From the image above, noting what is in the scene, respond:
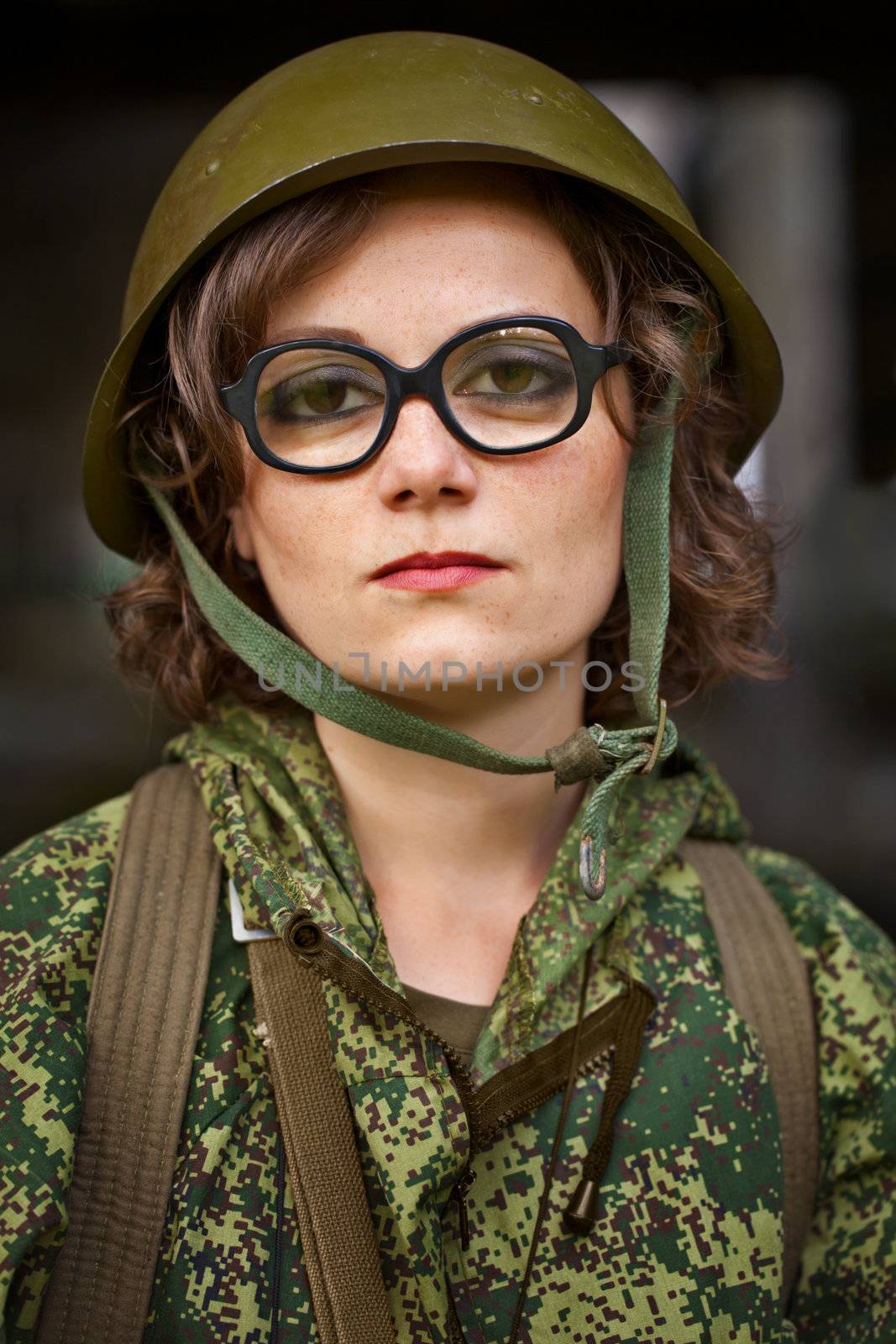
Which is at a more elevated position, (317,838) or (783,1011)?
(317,838)

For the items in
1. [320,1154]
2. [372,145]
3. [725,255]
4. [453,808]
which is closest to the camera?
[320,1154]

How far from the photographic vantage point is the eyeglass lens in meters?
1.64

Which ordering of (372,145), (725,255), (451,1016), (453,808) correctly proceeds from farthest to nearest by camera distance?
1. (725,255)
2. (453,808)
3. (451,1016)
4. (372,145)

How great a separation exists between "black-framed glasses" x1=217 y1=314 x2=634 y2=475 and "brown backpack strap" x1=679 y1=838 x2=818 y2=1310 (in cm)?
85

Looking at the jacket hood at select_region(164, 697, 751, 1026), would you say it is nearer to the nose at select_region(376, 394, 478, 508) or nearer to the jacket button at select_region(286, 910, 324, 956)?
the jacket button at select_region(286, 910, 324, 956)

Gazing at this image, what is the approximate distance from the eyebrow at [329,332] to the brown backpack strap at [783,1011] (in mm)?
987

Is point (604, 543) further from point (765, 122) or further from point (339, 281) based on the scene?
point (765, 122)

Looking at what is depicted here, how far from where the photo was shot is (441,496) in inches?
63.5

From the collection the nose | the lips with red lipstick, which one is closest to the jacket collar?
the lips with red lipstick

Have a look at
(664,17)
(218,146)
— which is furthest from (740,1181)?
(664,17)

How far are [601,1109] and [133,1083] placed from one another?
646 millimetres

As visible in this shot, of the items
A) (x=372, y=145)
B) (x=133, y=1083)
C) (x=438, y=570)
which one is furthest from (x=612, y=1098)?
(x=372, y=145)

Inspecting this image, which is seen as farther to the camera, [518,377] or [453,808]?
[453,808]

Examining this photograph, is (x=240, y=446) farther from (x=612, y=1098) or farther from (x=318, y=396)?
(x=612, y=1098)
